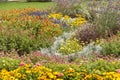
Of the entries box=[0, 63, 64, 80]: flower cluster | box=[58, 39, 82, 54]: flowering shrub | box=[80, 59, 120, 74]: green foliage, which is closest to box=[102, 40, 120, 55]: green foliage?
box=[58, 39, 82, 54]: flowering shrub

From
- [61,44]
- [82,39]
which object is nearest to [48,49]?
[61,44]

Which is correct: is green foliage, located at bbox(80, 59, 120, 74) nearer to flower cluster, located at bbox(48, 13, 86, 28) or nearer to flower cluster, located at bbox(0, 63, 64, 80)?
flower cluster, located at bbox(0, 63, 64, 80)

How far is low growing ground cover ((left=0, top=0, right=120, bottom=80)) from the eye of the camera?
18.2 ft

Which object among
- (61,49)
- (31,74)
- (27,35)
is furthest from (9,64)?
(27,35)

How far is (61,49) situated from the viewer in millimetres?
8352

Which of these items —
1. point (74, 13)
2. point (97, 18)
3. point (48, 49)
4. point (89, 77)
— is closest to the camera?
point (89, 77)

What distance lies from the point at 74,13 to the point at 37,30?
13.3 feet

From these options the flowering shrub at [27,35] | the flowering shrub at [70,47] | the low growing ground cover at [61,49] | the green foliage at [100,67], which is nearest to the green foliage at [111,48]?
the low growing ground cover at [61,49]

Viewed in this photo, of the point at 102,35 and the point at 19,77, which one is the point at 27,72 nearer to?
the point at 19,77

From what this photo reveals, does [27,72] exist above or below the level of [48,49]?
above

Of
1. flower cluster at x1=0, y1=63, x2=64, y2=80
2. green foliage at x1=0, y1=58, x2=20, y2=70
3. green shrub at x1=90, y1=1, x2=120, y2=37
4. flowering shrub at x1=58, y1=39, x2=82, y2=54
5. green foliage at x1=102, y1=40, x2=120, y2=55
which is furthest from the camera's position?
green shrub at x1=90, y1=1, x2=120, y2=37

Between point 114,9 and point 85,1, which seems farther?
point 85,1

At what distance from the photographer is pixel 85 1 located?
14508 mm

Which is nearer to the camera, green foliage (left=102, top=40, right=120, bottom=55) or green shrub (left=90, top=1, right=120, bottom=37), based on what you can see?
green foliage (left=102, top=40, right=120, bottom=55)
